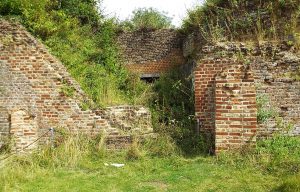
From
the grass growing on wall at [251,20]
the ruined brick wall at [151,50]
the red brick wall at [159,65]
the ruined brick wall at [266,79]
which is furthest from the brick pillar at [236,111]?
the red brick wall at [159,65]

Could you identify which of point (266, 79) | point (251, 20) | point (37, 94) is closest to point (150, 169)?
point (266, 79)

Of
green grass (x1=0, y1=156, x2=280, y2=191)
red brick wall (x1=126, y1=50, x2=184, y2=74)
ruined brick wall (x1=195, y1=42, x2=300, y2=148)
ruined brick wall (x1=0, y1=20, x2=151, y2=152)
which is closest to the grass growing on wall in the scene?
ruined brick wall (x1=195, y1=42, x2=300, y2=148)

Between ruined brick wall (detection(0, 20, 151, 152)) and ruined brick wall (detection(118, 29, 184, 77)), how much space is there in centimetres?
524

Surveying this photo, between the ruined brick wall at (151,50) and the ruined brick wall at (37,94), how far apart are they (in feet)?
17.2

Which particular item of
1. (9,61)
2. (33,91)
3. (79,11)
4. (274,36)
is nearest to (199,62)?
(274,36)

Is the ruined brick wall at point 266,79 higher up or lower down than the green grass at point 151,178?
higher up

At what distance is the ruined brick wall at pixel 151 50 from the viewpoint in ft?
46.1

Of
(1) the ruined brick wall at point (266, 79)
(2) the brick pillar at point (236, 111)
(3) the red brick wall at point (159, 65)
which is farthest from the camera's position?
(3) the red brick wall at point (159, 65)

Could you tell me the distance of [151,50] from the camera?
46.8ft

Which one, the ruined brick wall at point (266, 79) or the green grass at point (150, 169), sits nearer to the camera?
the green grass at point (150, 169)

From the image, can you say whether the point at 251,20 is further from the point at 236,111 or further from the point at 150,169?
the point at 150,169

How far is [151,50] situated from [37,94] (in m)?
6.29

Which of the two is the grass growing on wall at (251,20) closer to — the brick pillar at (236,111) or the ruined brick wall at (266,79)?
the ruined brick wall at (266,79)

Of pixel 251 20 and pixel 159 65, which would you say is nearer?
pixel 251 20
